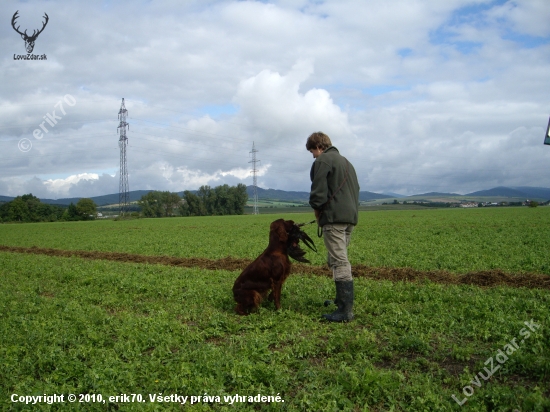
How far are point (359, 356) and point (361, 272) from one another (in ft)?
18.5

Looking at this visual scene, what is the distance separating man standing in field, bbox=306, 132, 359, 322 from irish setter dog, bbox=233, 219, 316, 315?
0.68m

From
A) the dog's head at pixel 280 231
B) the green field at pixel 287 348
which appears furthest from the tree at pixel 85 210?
the dog's head at pixel 280 231

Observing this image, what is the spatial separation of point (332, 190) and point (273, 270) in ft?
5.34

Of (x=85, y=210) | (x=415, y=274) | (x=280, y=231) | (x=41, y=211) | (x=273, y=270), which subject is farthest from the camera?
(x=41, y=211)

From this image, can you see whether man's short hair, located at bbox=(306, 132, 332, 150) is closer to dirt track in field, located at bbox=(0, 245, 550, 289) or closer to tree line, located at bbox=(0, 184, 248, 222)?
dirt track in field, located at bbox=(0, 245, 550, 289)

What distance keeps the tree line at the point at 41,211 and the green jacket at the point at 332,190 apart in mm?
80806

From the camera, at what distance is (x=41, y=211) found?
271ft

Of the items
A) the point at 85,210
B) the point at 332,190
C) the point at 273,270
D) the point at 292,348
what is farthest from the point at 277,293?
the point at 85,210

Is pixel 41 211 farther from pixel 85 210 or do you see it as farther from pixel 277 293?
pixel 277 293

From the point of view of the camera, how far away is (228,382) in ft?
13.6

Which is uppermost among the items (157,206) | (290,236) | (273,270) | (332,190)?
(332,190)

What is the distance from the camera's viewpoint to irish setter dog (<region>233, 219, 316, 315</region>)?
645 cm

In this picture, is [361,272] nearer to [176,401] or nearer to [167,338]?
[167,338]

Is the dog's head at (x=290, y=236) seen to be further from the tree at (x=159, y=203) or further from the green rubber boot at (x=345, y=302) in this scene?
Answer: the tree at (x=159, y=203)
